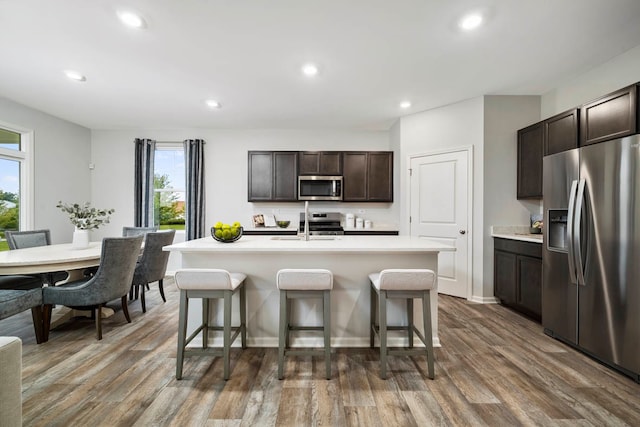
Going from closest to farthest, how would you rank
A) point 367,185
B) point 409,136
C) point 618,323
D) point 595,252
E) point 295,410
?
point 295,410 < point 618,323 < point 595,252 < point 409,136 < point 367,185

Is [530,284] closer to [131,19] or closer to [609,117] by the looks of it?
[609,117]

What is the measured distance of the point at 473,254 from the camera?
3.68m

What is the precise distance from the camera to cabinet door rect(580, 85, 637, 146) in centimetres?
216

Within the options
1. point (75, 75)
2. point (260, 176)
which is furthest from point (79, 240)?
point (260, 176)

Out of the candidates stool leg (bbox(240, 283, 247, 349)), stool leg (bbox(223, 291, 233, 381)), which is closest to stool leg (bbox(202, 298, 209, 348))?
stool leg (bbox(240, 283, 247, 349))

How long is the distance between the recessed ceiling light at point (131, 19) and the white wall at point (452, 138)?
139 inches

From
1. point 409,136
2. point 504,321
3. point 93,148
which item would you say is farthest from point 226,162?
point 504,321

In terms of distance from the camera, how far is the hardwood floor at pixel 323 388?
1.62 meters

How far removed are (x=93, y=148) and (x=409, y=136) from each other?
5.77m

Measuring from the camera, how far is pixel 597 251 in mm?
2146

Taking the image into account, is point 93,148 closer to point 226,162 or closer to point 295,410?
point 226,162

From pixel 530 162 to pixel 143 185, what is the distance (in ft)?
19.9

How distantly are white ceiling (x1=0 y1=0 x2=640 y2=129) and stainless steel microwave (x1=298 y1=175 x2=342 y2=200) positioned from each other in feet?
4.11

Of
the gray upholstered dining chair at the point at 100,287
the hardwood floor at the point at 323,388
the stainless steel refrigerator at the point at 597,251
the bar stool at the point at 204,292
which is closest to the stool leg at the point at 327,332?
the hardwood floor at the point at 323,388
